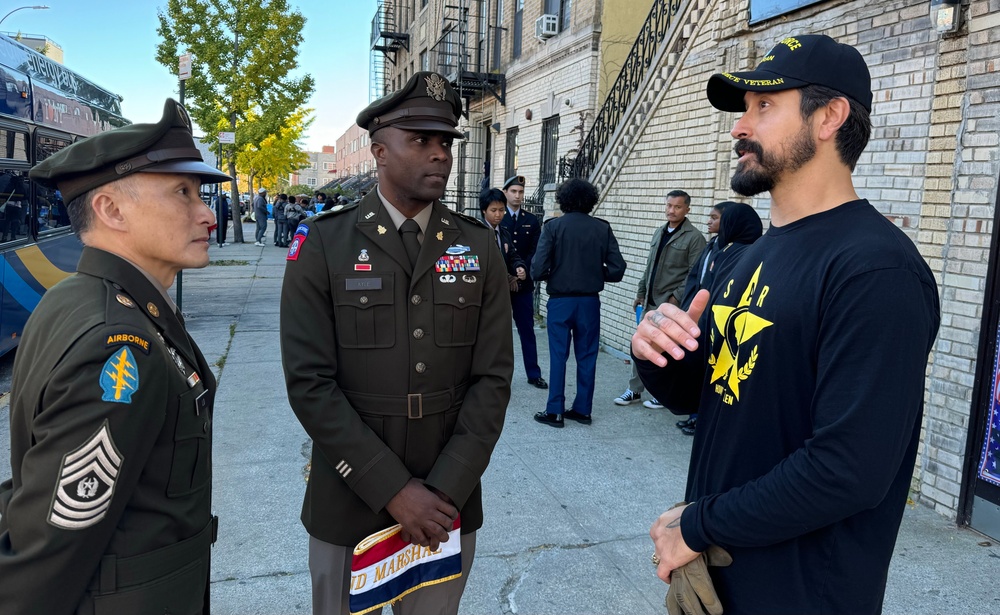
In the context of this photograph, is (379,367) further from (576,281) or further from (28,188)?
(28,188)

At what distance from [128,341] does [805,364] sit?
59.1 inches

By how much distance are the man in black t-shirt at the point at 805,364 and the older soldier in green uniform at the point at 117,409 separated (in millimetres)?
1174

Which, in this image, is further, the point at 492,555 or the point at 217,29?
the point at 217,29

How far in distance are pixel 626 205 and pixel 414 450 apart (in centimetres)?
723

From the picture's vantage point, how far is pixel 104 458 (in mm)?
1444

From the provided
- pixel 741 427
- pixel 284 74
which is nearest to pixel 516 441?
pixel 741 427

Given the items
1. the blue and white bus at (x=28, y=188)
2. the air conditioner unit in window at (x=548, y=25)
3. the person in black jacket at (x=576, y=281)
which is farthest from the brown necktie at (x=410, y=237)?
the air conditioner unit in window at (x=548, y=25)

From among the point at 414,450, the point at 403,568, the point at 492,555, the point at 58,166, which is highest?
the point at 58,166

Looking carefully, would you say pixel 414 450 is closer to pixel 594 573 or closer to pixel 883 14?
pixel 594 573

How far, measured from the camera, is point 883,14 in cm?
493

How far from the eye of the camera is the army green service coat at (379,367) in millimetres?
2166

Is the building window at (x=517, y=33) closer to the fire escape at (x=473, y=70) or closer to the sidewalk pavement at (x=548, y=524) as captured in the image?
the fire escape at (x=473, y=70)

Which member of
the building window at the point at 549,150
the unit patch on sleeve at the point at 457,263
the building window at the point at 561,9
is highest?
the building window at the point at 561,9

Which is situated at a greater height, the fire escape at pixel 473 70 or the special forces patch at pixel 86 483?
the fire escape at pixel 473 70
